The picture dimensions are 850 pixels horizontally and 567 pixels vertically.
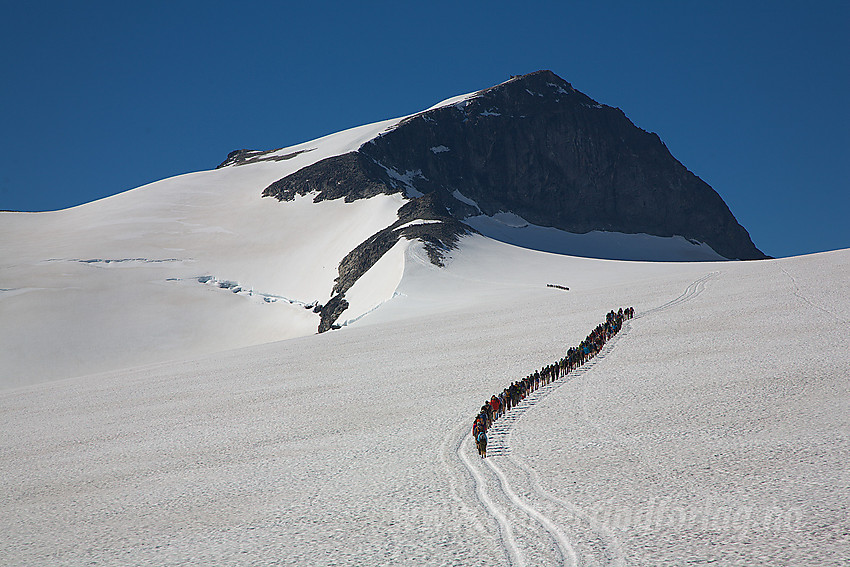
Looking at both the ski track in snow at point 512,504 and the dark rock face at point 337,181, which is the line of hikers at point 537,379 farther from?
the dark rock face at point 337,181

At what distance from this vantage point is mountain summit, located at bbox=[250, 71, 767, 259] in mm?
112438

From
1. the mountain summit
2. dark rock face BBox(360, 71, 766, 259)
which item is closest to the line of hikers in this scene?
the mountain summit

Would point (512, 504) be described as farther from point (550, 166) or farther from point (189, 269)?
point (550, 166)

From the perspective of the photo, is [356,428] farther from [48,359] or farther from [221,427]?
[48,359]

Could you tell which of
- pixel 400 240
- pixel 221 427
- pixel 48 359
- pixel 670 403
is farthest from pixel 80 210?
pixel 670 403

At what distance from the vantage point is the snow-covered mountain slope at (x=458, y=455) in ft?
33.5

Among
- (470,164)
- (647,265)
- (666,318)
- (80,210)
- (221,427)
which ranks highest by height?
(470,164)

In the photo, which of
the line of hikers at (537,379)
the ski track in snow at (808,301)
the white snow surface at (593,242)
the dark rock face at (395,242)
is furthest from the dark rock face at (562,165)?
the line of hikers at (537,379)

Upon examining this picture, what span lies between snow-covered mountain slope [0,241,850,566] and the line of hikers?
1.80 ft

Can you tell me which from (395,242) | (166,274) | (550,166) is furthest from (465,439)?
(550,166)

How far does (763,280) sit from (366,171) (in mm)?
61064

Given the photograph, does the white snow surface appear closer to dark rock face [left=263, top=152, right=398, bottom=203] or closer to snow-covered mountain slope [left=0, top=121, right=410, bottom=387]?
dark rock face [left=263, top=152, right=398, bottom=203]

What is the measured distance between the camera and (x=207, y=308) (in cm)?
5891

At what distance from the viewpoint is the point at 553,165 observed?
12469 cm
